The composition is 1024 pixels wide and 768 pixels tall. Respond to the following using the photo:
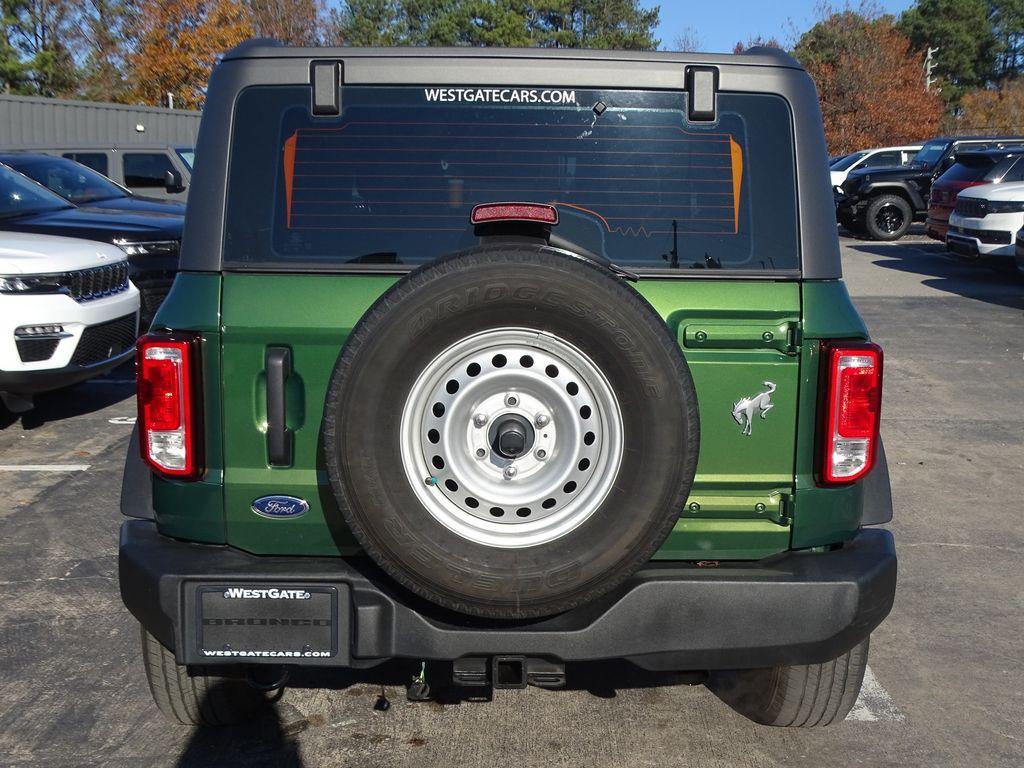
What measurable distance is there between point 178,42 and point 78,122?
13.6m

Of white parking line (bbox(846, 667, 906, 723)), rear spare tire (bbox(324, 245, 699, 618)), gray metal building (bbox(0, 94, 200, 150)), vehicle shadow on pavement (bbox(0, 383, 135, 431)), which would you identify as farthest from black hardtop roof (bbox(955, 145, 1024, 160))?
rear spare tire (bbox(324, 245, 699, 618))

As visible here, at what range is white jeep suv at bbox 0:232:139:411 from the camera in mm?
7234

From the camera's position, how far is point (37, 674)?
165 inches

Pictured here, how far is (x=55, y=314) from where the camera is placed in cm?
740

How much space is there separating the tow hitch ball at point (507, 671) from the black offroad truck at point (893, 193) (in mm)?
20311

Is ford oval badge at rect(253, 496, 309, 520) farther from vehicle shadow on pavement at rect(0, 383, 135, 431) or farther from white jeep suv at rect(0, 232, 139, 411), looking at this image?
vehicle shadow on pavement at rect(0, 383, 135, 431)

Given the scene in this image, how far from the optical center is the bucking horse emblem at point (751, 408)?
311cm

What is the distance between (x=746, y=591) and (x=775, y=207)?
1.06m

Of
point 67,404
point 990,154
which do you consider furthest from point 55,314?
point 990,154

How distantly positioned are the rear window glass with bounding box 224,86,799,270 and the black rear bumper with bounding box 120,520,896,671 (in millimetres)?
869

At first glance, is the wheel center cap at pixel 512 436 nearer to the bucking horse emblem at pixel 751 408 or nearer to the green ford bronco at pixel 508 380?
the green ford bronco at pixel 508 380

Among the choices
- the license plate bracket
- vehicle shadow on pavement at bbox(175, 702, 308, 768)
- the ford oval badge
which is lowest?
vehicle shadow on pavement at bbox(175, 702, 308, 768)

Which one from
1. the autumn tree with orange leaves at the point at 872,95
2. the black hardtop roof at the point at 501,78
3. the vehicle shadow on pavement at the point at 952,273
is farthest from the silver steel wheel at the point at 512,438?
the autumn tree with orange leaves at the point at 872,95

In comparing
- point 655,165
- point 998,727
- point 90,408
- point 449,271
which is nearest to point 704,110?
point 655,165
